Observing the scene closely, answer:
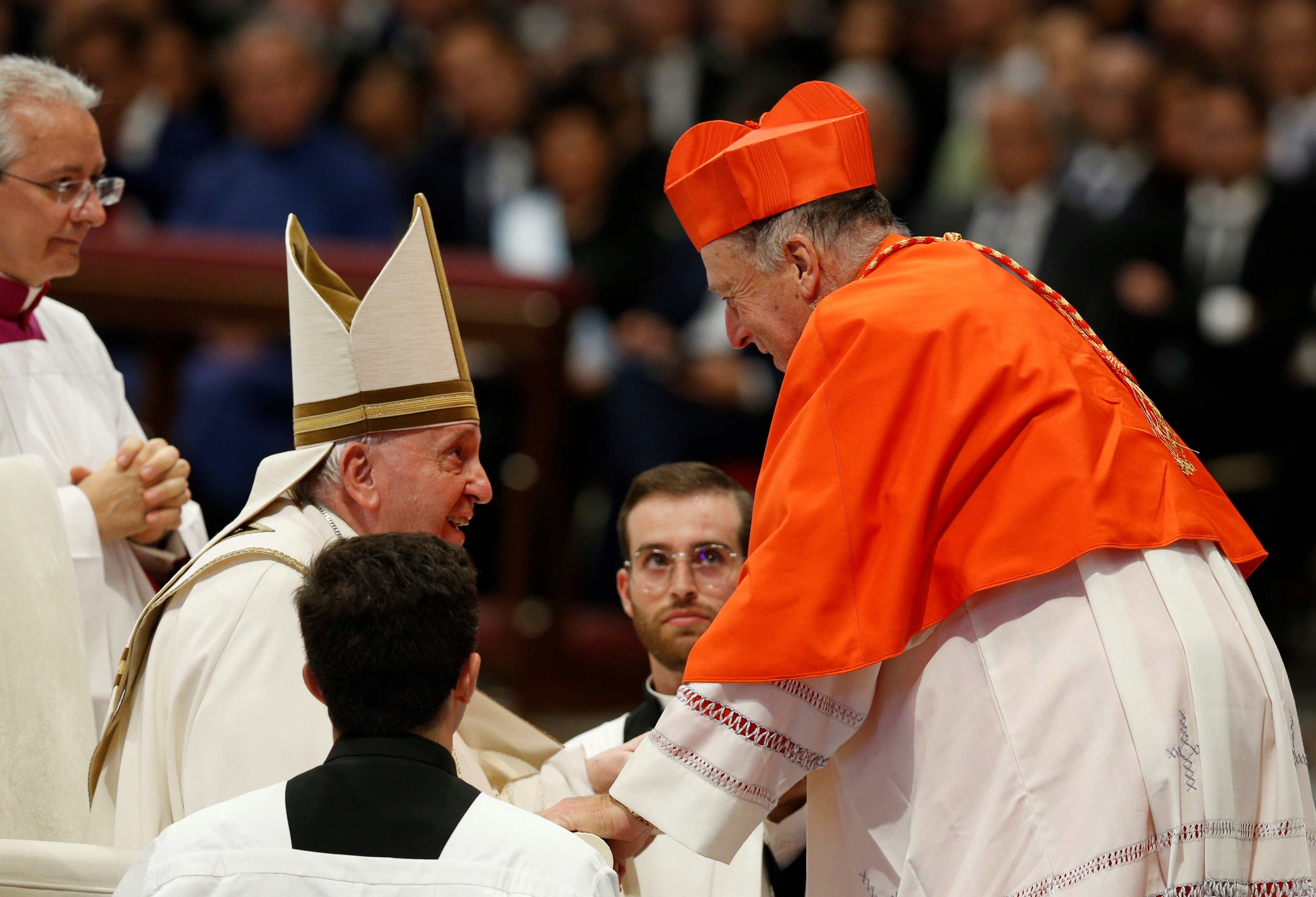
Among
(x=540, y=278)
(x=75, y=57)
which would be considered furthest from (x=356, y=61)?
(x=540, y=278)

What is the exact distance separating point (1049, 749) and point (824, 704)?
13.7 inches

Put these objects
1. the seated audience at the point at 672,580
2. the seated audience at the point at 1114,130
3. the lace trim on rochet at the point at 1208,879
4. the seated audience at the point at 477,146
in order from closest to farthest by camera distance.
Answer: the lace trim on rochet at the point at 1208,879
the seated audience at the point at 672,580
the seated audience at the point at 1114,130
the seated audience at the point at 477,146

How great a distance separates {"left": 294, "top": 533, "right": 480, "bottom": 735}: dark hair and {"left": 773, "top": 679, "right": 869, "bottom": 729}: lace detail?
1.85 ft

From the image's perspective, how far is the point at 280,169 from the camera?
279 inches

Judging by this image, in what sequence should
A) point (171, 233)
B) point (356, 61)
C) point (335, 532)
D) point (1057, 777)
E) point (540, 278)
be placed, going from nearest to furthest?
point (1057, 777) → point (335, 532) → point (540, 278) → point (171, 233) → point (356, 61)

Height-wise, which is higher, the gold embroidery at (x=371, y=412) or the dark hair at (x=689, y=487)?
the gold embroidery at (x=371, y=412)

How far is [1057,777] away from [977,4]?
6.23 metres

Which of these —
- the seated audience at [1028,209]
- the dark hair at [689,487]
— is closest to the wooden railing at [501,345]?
the seated audience at [1028,209]

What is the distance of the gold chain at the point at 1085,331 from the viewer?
2.63 metres

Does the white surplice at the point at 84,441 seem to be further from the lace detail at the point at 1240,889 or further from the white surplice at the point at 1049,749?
the lace detail at the point at 1240,889

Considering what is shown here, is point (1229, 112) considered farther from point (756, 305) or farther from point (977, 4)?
point (756, 305)

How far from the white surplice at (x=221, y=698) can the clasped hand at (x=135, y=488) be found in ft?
2.08

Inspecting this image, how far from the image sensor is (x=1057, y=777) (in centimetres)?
237

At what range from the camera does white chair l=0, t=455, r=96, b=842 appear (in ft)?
9.94
